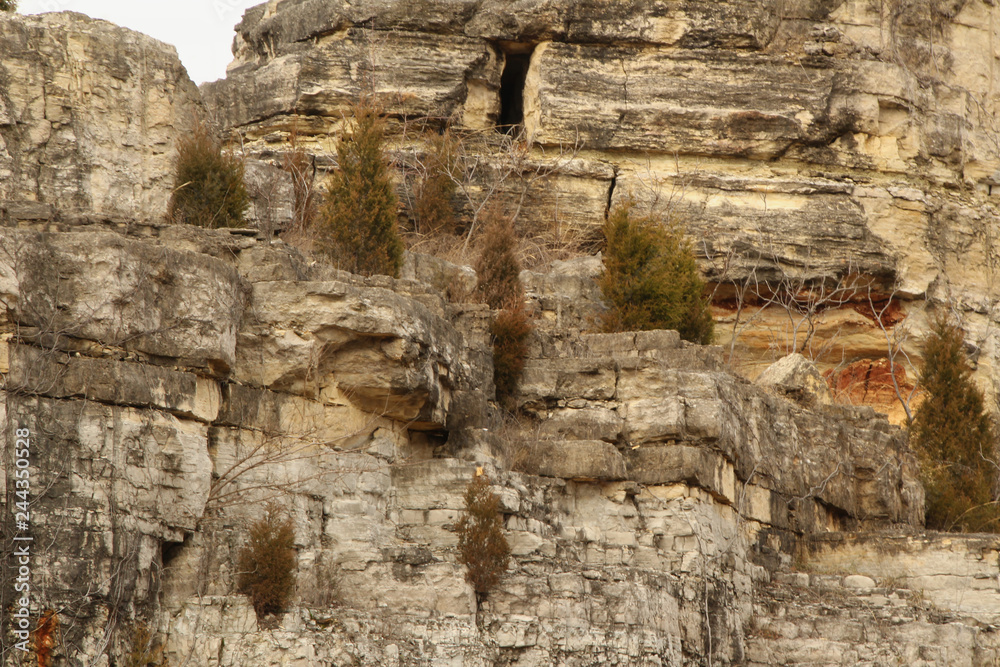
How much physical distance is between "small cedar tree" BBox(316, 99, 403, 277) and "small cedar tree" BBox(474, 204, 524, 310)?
56.5 inches

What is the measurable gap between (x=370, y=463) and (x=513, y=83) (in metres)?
14.6

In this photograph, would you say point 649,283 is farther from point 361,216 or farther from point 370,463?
point 370,463

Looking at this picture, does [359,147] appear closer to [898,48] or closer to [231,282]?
[231,282]

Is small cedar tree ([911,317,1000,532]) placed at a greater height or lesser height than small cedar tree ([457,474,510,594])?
greater

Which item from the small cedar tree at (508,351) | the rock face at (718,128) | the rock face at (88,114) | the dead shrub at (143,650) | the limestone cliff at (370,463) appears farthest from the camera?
the rock face at (718,128)

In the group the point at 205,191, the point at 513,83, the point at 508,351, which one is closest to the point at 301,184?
the point at 205,191

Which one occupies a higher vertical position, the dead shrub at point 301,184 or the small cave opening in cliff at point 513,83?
the small cave opening in cliff at point 513,83

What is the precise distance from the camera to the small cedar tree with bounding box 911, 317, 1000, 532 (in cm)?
1941

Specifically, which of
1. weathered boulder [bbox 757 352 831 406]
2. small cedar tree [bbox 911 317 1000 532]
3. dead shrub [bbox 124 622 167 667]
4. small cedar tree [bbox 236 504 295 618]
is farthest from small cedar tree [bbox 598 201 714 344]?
dead shrub [bbox 124 622 167 667]

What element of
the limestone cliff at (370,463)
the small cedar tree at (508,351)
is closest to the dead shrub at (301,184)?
the limestone cliff at (370,463)

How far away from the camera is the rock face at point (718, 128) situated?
2375cm

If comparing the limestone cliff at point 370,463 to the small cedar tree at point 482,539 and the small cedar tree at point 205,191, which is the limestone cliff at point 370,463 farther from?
the small cedar tree at point 205,191

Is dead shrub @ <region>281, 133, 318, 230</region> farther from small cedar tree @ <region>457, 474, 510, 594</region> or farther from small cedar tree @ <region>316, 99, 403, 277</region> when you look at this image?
small cedar tree @ <region>457, 474, 510, 594</region>

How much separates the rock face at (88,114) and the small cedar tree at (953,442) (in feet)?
38.0
